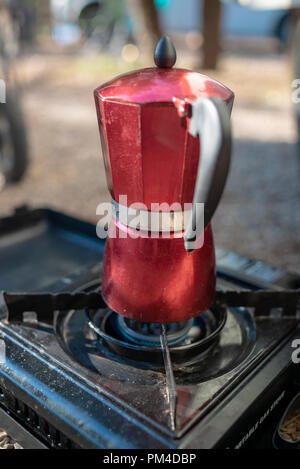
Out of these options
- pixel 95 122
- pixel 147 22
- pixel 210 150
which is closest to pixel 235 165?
pixel 95 122

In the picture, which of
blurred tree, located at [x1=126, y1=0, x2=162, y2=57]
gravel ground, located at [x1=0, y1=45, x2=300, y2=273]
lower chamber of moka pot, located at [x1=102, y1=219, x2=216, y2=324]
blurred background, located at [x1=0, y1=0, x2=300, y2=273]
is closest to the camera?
lower chamber of moka pot, located at [x1=102, y1=219, x2=216, y2=324]

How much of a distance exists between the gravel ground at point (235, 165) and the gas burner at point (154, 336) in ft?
2.60

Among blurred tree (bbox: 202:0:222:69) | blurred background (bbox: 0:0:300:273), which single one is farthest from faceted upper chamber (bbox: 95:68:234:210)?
blurred tree (bbox: 202:0:222:69)

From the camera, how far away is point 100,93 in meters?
0.52

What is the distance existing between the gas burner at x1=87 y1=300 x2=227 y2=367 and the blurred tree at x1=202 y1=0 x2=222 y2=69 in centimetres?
418

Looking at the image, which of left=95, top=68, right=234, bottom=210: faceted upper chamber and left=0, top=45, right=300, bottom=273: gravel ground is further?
left=0, top=45, right=300, bottom=273: gravel ground

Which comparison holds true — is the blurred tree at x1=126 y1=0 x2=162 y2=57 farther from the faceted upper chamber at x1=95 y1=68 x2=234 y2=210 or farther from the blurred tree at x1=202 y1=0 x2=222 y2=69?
the faceted upper chamber at x1=95 y1=68 x2=234 y2=210

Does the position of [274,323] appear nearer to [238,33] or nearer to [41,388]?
[41,388]

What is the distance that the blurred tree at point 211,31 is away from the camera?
4.24 metres

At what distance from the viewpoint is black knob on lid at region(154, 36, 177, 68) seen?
1.70 feet

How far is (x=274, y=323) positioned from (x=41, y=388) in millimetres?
326

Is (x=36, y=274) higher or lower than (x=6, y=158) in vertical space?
higher

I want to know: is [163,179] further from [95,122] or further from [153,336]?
[95,122]

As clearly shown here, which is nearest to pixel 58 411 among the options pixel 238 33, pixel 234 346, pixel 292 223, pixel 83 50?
pixel 234 346
